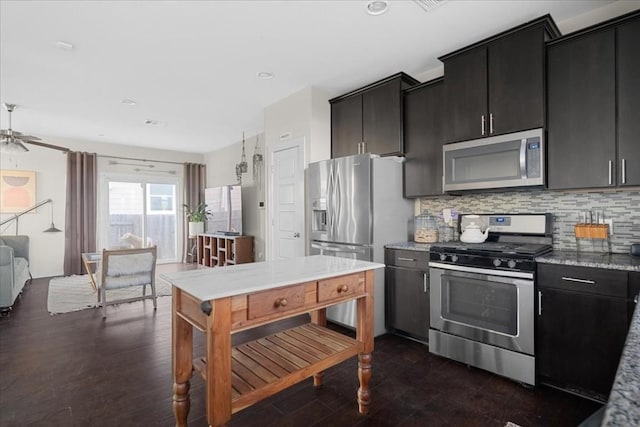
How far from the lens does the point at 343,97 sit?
3951 millimetres

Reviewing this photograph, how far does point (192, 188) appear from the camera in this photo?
8.02 metres

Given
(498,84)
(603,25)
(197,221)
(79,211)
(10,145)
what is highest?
(603,25)

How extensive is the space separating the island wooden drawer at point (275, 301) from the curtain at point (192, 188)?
6.84 m

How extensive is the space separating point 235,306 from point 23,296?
533 cm

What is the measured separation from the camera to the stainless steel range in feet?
7.51

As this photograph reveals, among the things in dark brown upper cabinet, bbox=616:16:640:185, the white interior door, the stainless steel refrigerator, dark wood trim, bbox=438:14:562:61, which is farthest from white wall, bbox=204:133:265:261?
dark brown upper cabinet, bbox=616:16:640:185

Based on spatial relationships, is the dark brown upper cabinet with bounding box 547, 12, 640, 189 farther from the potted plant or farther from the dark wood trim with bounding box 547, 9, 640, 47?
the potted plant

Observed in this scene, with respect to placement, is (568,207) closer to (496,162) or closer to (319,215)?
(496,162)

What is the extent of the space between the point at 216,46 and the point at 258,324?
8.62 ft

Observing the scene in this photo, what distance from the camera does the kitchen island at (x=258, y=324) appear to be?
1390 mm

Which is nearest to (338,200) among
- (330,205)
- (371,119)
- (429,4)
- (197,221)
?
(330,205)

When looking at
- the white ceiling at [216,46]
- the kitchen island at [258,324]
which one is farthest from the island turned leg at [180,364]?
the white ceiling at [216,46]

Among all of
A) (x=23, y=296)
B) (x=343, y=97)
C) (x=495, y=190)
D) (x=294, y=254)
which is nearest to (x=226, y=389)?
(x=495, y=190)

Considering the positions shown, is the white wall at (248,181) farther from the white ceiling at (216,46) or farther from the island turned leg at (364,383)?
the island turned leg at (364,383)
